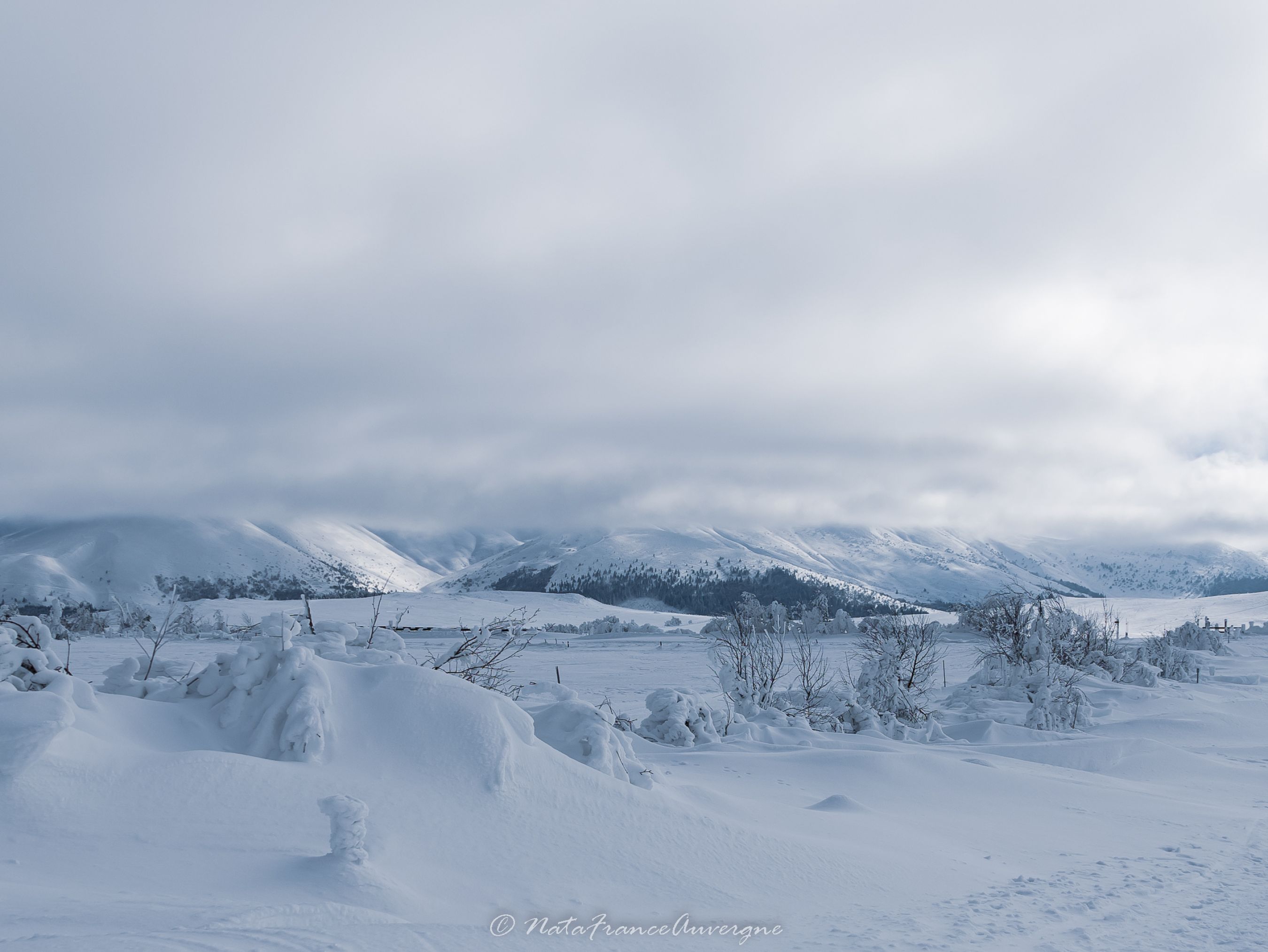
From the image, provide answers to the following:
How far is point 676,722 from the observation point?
10.9 metres

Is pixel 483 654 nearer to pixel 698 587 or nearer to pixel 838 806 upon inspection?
pixel 838 806

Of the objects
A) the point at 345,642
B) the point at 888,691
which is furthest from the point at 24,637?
the point at 888,691

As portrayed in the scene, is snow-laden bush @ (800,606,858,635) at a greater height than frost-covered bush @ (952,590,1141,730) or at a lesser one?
lesser

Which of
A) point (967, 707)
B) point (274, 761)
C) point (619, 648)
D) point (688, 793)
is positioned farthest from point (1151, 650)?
point (274, 761)

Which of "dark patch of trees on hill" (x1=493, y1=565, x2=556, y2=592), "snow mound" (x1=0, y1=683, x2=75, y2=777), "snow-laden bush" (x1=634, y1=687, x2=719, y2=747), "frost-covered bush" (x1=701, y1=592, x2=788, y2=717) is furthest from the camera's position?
"dark patch of trees on hill" (x1=493, y1=565, x2=556, y2=592)

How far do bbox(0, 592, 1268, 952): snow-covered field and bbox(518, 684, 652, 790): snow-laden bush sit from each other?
12.2 inches

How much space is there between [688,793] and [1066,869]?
2.56 metres

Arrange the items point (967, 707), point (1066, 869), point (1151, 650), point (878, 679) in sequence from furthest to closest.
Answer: point (1151, 650) → point (967, 707) → point (878, 679) → point (1066, 869)

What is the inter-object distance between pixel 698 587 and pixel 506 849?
125242mm

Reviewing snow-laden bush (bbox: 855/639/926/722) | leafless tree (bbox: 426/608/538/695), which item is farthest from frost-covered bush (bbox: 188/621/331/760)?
snow-laden bush (bbox: 855/639/926/722)

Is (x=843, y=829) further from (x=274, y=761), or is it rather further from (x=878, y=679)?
(x=878, y=679)

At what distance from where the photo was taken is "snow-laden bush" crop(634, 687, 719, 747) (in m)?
10.8

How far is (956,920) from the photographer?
441 cm

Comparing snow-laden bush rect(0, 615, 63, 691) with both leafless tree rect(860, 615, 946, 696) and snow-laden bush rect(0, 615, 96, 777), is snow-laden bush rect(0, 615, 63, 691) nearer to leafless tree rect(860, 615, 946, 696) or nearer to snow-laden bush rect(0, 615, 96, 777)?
snow-laden bush rect(0, 615, 96, 777)
